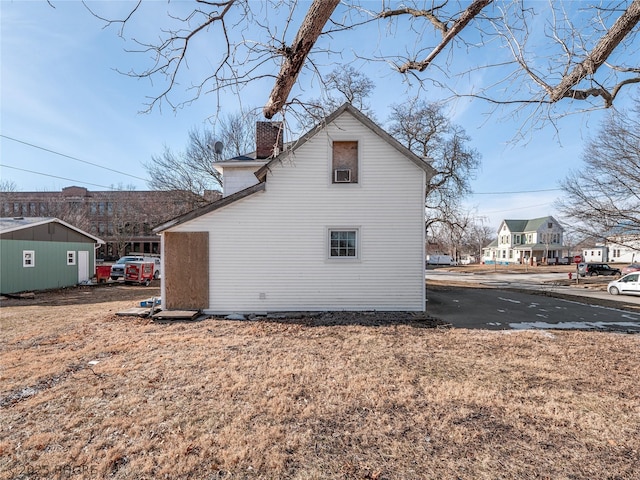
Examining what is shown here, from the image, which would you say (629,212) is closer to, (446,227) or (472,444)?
(446,227)

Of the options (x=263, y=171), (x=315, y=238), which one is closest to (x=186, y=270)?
(x=263, y=171)

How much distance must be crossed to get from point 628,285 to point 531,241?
4866 cm

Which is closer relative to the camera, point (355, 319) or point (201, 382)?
point (201, 382)

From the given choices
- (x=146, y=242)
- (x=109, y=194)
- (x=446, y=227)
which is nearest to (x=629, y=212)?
(x=446, y=227)

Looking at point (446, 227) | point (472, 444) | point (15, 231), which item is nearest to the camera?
point (472, 444)

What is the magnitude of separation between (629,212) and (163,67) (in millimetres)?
27675

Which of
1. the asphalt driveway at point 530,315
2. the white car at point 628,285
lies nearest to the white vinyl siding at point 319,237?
the asphalt driveway at point 530,315

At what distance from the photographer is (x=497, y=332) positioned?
7.75m

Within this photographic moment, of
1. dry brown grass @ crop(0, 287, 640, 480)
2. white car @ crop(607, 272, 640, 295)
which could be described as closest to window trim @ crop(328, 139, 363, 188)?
dry brown grass @ crop(0, 287, 640, 480)

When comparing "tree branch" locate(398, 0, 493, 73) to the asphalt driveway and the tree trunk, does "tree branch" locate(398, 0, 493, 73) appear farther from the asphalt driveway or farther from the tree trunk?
the asphalt driveway

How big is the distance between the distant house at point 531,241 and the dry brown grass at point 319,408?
58783 mm

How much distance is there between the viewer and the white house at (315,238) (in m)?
9.45

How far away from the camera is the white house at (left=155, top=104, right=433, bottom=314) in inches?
372

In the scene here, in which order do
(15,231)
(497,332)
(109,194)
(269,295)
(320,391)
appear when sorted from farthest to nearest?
(109,194) < (15,231) < (269,295) < (497,332) < (320,391)
